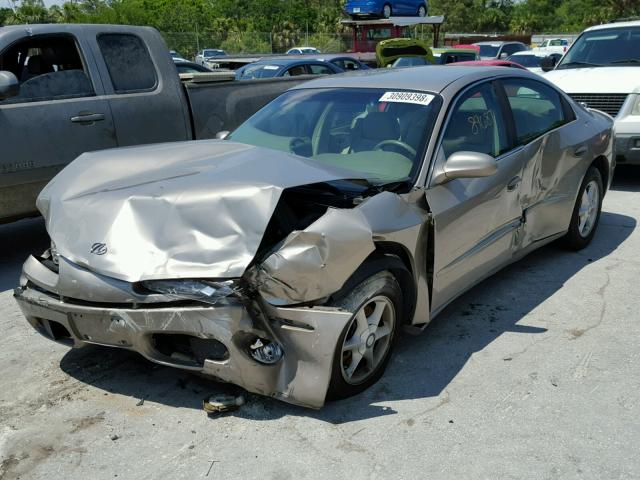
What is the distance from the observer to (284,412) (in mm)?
3248

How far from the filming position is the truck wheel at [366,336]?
10.3 ft

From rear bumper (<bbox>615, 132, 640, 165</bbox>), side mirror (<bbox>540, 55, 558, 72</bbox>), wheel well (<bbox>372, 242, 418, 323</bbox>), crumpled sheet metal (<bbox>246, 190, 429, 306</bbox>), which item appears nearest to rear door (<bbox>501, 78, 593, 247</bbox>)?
wheel well (<bbox>372, 242, 418, 323</bbox>)

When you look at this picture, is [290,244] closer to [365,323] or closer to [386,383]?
[365,323]

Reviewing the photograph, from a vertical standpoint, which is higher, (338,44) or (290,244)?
(290,244)

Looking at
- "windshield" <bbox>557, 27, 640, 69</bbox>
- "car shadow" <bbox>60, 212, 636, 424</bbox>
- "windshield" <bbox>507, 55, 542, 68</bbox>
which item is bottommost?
"windshield" <bbox>507, 55, 542, 68</bbox>

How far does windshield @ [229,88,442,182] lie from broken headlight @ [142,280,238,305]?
1168 mm

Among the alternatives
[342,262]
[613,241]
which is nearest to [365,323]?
[342,262]

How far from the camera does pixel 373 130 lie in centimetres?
406

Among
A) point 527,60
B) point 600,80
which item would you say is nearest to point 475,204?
point 600,80

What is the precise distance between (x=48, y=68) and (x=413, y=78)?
3.35 m

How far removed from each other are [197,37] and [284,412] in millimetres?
37785

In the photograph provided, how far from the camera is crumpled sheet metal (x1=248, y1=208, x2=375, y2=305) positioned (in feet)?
9.59

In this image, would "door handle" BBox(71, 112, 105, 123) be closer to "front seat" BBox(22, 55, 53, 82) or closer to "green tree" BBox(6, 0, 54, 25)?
"front seat" BBox(22, 55, 53, 82)

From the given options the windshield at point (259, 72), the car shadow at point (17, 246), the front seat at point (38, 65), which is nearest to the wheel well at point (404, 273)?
the car shadow at point (17, 246)
